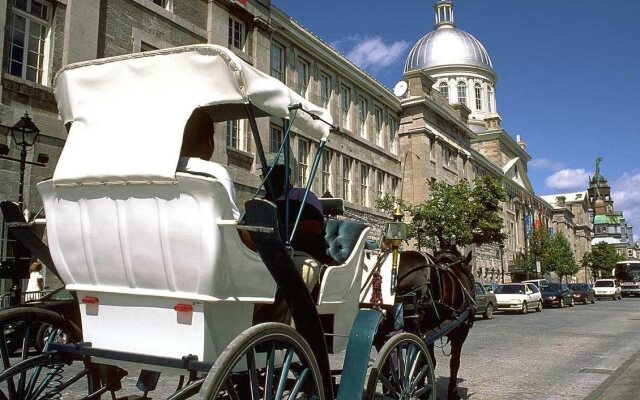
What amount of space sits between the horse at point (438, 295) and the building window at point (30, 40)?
1236cm

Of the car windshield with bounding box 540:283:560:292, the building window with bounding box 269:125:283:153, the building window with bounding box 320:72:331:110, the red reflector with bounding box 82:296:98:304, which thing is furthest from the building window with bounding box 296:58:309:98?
the red reflector with bounding box 82:296:98:304

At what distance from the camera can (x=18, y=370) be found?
11.8 ft

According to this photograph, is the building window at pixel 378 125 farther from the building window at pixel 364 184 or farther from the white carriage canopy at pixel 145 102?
the white carriage canopy at pixel 145 102

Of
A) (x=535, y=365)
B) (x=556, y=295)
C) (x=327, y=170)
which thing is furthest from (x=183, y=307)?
(x=556, y=295)

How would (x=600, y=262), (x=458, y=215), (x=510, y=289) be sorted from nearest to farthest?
(x=510, y=289)
(x=458, y=215)
(x=600, y=262)

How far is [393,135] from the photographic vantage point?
37469 mm

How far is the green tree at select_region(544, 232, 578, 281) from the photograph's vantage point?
58.7 meters

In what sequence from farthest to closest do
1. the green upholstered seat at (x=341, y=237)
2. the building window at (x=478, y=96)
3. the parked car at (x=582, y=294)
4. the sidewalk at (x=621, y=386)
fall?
the building window at (x=478, y=96), the parked car at (x=582, y=294), the sidewalk at (x=621, y=386), the green upholstered seat at (x=341, y=237)

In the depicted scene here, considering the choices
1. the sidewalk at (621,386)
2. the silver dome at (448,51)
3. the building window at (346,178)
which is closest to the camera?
the sidewalk at (621,386)

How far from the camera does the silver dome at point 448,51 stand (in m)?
75.1

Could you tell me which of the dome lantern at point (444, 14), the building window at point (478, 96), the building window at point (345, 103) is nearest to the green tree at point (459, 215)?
the building window at point (345, 103)

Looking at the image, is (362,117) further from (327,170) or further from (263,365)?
(263,365)

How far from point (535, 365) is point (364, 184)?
2294 cm

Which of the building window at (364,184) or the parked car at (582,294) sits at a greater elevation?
the building window at (364,184)
